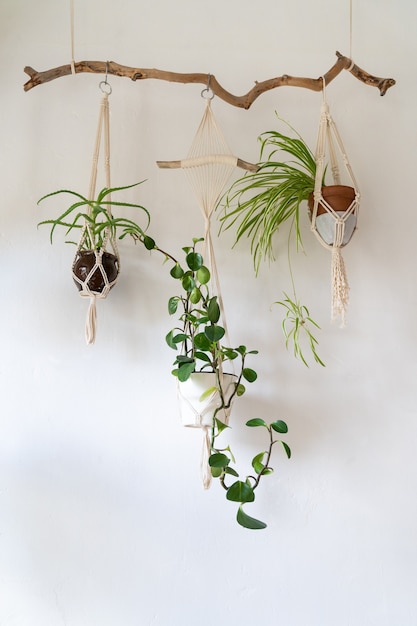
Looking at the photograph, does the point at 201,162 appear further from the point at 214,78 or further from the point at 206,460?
the point at 206,460

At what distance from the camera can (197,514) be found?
136 centimetres

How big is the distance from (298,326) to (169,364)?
0.32 m

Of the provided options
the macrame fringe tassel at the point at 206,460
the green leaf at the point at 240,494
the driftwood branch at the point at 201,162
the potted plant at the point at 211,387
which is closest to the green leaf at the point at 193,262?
the potted plant at the point at 211,387

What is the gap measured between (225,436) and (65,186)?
72cm

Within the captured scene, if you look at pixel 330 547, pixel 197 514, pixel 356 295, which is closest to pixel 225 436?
pixel 197 514

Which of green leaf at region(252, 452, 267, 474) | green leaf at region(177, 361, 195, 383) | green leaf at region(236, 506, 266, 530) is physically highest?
green leaf at region(177, 361, 195, 383)

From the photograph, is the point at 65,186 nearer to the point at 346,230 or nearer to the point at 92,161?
the point at 92,161

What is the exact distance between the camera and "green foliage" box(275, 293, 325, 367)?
56.0 inches

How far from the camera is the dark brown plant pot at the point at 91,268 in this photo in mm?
1273

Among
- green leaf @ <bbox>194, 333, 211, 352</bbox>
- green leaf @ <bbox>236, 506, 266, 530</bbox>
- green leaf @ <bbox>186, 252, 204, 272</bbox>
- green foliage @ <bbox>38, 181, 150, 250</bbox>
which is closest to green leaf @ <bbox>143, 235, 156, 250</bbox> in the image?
green foliage @ <bbox>38, 181, 150, 250</bbox>

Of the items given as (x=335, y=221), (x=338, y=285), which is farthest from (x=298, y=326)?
(x=335, y=221)

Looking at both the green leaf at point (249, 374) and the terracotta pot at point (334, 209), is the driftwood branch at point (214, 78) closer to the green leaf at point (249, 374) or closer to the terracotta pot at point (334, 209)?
the terracotta pot at point (334, 209)

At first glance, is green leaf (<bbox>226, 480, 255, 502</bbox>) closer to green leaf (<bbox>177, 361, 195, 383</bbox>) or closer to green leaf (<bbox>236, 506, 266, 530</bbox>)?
green leaf (<bbox>236, 506, 266, 530</bbox>)

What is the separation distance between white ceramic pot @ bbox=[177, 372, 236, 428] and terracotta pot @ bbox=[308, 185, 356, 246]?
1.33ft
